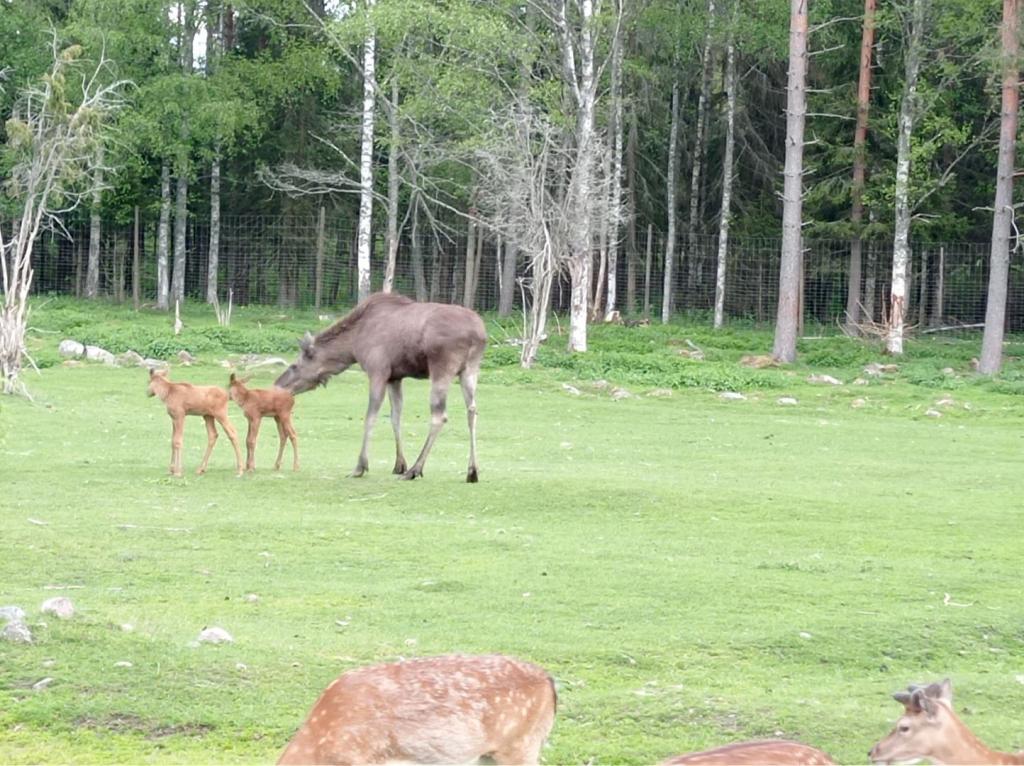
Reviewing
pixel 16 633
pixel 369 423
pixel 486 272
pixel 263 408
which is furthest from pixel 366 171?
pixel 16 633

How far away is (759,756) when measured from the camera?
5.02 meters

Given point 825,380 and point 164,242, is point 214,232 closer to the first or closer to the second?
point 164,242

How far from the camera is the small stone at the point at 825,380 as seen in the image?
92.2 feet

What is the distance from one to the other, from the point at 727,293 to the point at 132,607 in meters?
35.3

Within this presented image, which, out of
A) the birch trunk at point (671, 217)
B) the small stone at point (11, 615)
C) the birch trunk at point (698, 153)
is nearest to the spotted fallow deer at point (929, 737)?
the small stone at point (11, 615)

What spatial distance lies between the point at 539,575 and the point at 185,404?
20.1 feet

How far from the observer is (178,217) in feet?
131

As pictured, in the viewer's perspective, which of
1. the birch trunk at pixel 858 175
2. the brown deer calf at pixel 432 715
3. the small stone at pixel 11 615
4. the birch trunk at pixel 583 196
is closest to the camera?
the brown deer calf at pixel 432 715

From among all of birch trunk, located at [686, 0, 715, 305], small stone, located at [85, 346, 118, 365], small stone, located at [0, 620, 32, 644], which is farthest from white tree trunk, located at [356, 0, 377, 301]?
small stone, located at [0, 620, 32, 644]

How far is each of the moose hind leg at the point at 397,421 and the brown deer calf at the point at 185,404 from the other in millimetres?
1643

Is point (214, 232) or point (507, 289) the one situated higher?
point (214, 232)

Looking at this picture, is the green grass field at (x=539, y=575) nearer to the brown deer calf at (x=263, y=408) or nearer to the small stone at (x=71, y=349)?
the brown deer calf at (x=263, y=408)

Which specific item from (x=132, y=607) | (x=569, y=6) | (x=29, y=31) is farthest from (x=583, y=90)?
(x=132, y=607)

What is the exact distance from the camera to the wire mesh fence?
137 ft
